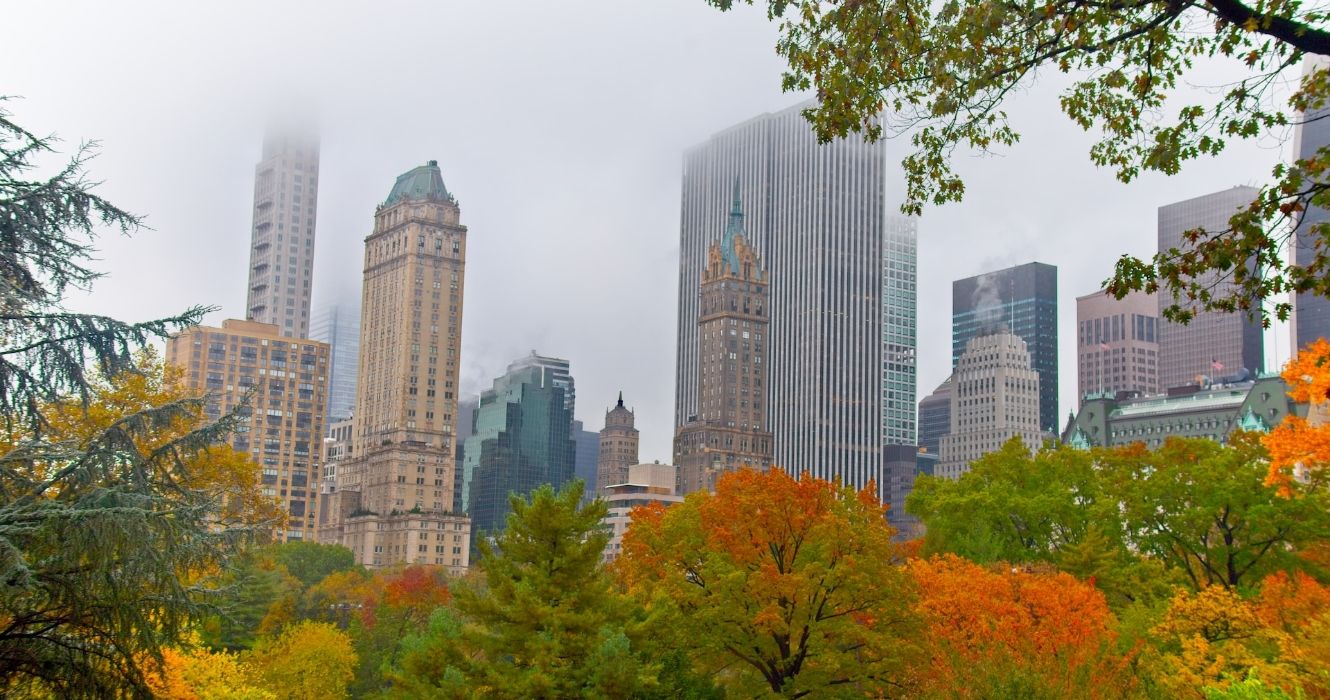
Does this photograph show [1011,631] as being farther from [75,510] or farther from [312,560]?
[312,560]

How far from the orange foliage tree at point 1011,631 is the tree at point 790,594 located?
1926 millimetres

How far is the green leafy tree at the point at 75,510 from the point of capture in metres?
19.2

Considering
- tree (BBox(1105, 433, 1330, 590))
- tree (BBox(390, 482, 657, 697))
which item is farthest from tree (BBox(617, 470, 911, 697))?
tree (BBox(1105, 433, 1330, 590))

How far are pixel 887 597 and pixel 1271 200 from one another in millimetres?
31201

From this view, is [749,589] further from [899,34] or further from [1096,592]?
[899,34]

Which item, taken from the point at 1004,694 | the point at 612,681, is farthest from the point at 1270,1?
the point at 612,681

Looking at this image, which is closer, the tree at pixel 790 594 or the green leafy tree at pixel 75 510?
the green leafy tree at pixel 75 510

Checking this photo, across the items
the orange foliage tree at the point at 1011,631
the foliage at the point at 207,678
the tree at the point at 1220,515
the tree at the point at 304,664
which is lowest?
the tree at the point at 304,664

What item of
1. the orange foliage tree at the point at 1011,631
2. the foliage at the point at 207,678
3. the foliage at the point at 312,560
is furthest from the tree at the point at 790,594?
the foliage at the point at 312,560

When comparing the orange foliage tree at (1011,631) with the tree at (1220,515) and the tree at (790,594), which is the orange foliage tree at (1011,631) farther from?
the tree at (1220,515)

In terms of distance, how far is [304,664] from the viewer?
67750 millimetres

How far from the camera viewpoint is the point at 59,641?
1969 centimetres

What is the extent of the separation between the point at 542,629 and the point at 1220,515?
112 feet

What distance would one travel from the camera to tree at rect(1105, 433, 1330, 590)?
5750 cm
